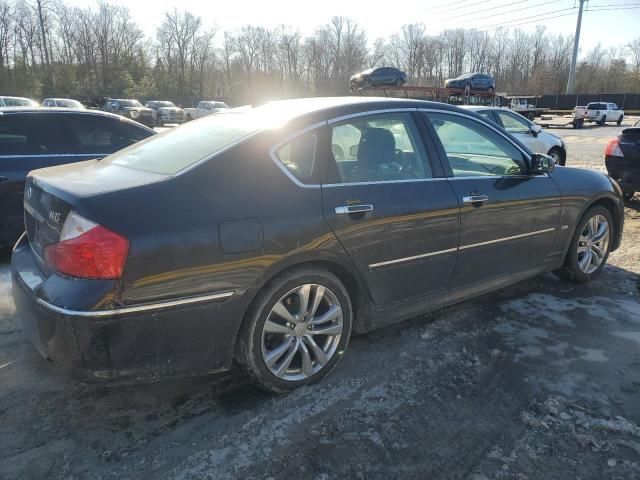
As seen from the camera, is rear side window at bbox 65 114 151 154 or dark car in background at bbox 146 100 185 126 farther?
dark car in background at bbox 146 100 185 126

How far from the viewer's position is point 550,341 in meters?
3.45

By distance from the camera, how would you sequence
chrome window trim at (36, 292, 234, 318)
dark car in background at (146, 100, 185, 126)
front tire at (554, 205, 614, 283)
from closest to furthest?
chrome window trim at (36, 292, 234, 318), front tire at (554, 205, 614, 283), dark car in background at (146, 100, 185, 126)

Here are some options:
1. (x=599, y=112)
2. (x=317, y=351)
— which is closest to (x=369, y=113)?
(x=317, y=351)

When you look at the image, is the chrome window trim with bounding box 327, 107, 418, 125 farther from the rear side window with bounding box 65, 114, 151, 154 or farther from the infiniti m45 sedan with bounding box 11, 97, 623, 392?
the rear side window with bounding box 65, 114, 151, 154

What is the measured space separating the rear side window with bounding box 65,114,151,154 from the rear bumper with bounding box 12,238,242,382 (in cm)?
320

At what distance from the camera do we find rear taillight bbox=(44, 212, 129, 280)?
7.09 ft

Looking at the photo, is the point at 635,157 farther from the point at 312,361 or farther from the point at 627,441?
the point at 312,361

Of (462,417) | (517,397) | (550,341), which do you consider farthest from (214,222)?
(550,341)

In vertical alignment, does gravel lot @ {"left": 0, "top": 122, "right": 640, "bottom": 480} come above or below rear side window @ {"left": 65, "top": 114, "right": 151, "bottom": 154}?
below

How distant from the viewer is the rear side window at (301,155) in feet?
8.91

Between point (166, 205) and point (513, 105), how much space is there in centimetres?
4706

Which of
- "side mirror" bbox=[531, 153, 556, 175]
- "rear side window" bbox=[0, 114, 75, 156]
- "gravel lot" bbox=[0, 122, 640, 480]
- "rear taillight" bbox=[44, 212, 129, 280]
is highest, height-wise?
"rear side window" bbox=[0, 114, 75, 156]

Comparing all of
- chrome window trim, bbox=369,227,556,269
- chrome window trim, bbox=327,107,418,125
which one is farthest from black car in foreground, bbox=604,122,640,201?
chrome window trim, bbox=327,107,418,125

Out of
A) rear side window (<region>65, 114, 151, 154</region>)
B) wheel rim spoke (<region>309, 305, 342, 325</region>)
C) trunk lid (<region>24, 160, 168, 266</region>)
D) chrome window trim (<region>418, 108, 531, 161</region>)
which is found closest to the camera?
trunk lid (<region>24, 160, 168, 266</region>)
